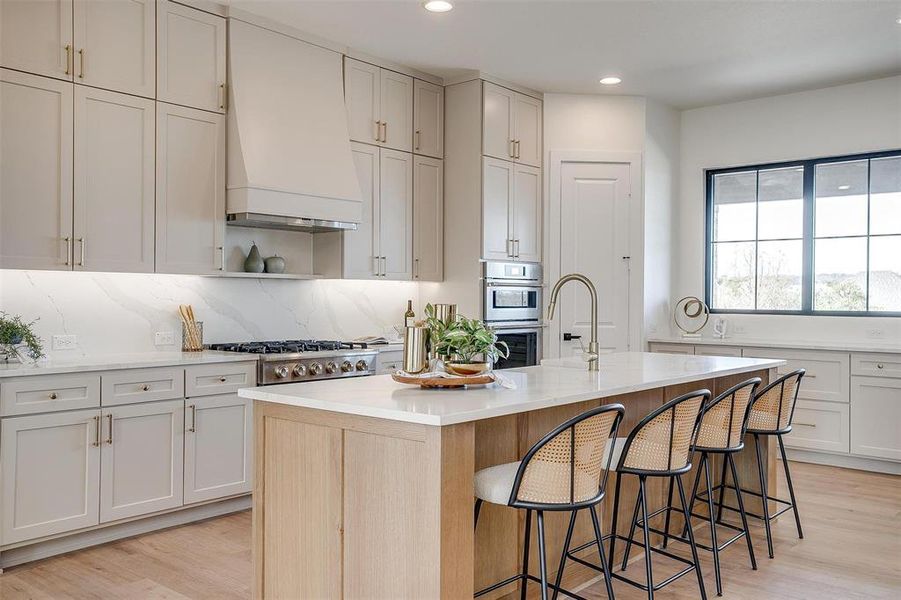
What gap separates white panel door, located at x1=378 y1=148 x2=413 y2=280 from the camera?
541cm

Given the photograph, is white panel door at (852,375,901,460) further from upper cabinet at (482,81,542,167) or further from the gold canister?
the gold canister

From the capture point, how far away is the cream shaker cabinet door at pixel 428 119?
564cm

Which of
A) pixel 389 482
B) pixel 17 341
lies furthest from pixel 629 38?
pixel 17 341

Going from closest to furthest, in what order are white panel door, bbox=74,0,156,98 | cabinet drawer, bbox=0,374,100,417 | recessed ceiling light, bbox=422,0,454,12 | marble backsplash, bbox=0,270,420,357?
cabinet drawer, bbox=0,374,100,417 → white panel door, bbox=74,0,156,98 → marble backsplash, bbox=0,270,420,357 → recessed ceiling light, bbox=422,0,454,12

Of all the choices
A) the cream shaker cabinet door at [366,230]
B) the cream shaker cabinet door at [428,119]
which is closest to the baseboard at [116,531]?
the cream shaker cabinet door at [366,230]

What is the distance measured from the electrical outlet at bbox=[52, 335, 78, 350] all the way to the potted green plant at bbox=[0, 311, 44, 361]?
0.70 feet

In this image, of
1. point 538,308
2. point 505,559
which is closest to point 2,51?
point 505,559

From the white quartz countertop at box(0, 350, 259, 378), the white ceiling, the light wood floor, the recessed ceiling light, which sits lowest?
the light wood floor

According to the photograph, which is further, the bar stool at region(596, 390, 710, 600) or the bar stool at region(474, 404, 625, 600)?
the bar stool at region(596, 390, 710, 600)

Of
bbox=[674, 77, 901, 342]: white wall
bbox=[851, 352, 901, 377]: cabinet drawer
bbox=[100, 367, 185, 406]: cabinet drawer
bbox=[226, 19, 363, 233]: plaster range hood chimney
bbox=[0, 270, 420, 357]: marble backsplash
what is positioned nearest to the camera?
bbox=[100, 367, 185, 406]: cabinet drawer

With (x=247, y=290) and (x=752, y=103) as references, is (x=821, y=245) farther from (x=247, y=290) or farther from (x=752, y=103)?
(x=247, y=290)

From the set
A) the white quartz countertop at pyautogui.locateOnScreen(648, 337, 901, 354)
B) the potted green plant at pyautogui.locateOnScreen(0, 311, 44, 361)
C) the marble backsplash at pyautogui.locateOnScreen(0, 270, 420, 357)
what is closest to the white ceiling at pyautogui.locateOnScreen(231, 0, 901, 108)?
the marble backsplash at pyautogui.locateOnScreen(0, 270, 420, 357)

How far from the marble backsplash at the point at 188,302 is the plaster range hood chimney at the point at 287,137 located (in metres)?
0.49

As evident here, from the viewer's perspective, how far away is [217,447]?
13.7 feet
